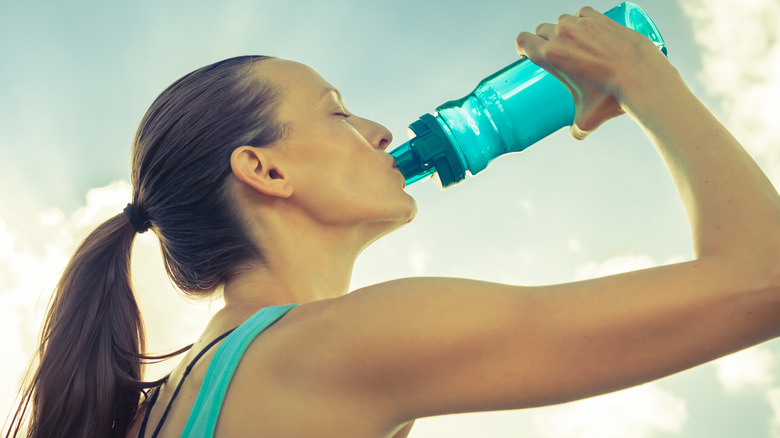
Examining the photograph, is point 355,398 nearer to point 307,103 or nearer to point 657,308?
point 657,308

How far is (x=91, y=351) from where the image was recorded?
1.42m

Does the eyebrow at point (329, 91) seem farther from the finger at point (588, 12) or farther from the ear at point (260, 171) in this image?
the finger at point (588, 12)

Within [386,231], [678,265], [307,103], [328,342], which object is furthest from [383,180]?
[678,265]

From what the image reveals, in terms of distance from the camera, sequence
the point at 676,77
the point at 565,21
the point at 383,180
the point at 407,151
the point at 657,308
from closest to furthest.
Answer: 1. the point at 657,308
2. the point at 676,77
3. the point at 565,21
4. the point at 383,180
5. the point at 407,151

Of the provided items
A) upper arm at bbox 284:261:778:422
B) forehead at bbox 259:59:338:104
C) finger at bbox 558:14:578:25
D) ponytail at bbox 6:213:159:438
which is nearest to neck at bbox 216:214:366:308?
ponytail at bbox 6:213:159:438

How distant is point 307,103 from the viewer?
1.62 meters

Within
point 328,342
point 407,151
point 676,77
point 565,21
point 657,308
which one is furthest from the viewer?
point 407,151

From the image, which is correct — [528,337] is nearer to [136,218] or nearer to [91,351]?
[91,351]

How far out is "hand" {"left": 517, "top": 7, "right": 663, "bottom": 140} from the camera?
1208 mm

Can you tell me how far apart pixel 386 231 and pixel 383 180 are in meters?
0.14

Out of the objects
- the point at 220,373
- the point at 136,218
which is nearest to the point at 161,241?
the point at 136,218

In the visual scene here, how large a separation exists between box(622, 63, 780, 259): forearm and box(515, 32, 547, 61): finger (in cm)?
22

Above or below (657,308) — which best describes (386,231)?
above

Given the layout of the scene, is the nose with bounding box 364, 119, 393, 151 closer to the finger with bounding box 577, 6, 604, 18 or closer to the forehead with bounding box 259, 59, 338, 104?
the forehead with bounding box 259, 59, 338, 104
